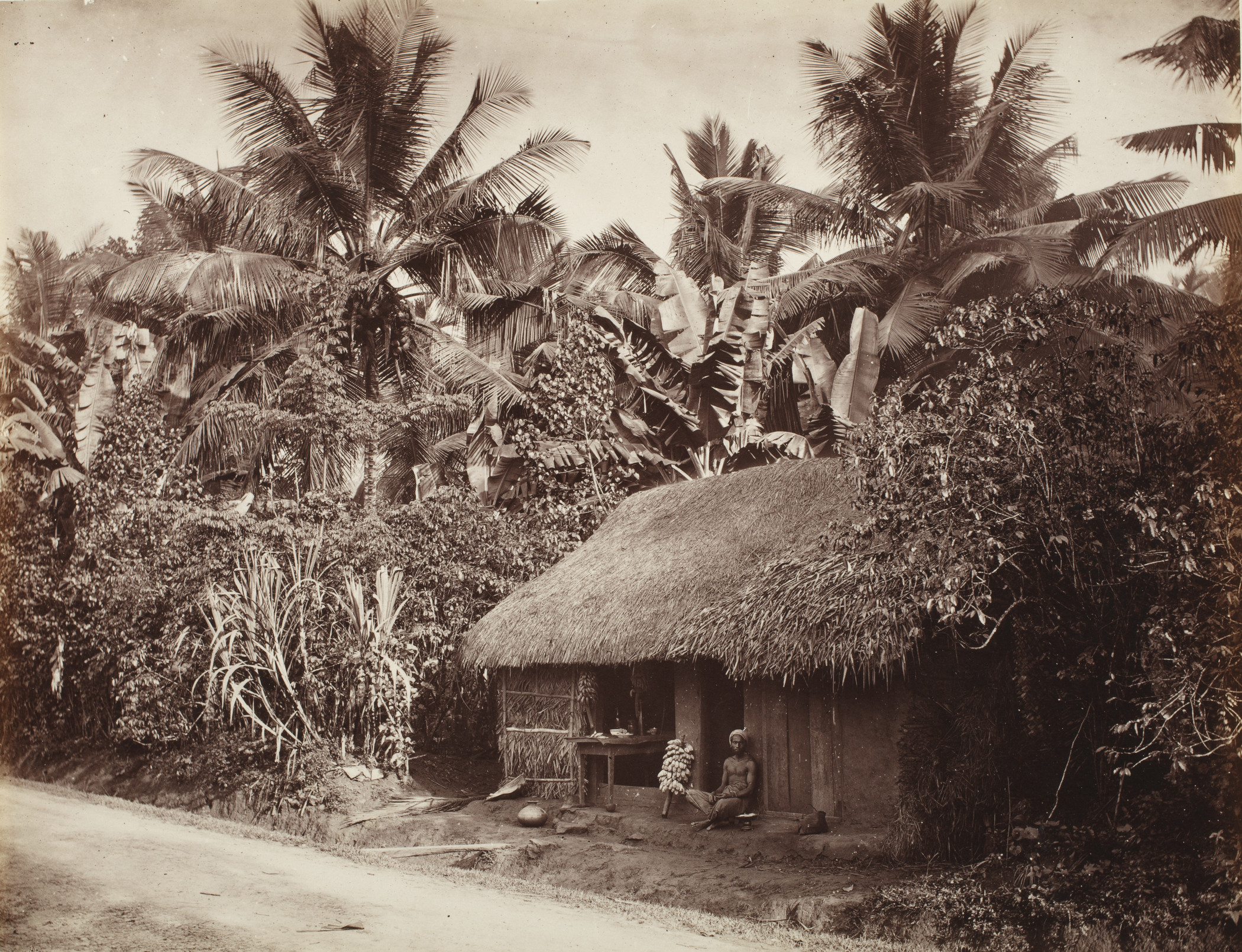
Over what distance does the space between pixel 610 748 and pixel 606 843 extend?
4.69ft

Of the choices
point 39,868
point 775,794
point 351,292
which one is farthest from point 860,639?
point 351,292

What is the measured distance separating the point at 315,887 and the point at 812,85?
13316mm

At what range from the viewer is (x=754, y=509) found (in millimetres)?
11797

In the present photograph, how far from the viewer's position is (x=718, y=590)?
10195mm

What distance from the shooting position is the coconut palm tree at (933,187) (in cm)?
1503

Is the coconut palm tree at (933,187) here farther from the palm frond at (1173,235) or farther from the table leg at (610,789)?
the table leg at (610,789)

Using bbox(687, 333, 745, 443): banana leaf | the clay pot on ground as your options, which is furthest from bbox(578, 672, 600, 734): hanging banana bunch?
bbox(687, 333, 745, 443): banana leaf

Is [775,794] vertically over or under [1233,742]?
under

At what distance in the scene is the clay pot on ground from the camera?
10.3 metres

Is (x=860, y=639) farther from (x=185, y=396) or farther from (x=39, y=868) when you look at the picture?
(x=185, y=396)

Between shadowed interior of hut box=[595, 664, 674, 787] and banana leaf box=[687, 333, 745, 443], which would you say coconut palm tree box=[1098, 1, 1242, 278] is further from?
shadowed interior of hut box=[595, 664, 674, 787]

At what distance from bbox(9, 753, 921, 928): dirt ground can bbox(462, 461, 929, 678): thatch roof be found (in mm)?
1467

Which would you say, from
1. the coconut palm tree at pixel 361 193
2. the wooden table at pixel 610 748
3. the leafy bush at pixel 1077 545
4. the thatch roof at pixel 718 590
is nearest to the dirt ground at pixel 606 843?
the wooden table at pixel 610 748

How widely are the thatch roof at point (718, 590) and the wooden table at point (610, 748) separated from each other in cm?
84
